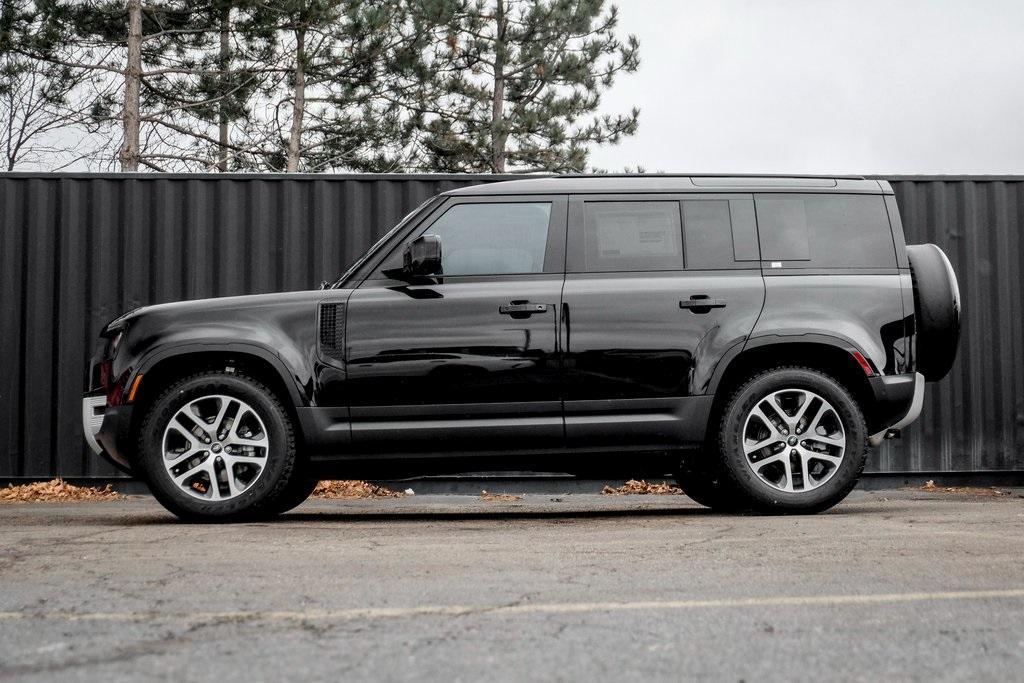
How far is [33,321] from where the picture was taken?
990 centimetres

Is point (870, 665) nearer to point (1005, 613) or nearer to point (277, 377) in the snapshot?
point (1005, 613)

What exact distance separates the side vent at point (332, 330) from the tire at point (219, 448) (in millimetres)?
399

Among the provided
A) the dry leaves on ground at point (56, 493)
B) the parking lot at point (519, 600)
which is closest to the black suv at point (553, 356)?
the parking lot at point (519, 600)

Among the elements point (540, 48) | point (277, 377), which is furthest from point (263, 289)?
point (540, 48)

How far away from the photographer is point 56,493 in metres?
9.51

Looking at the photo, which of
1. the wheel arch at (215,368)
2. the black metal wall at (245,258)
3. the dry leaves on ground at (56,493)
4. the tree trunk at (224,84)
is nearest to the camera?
the wheel arch at (215,368)

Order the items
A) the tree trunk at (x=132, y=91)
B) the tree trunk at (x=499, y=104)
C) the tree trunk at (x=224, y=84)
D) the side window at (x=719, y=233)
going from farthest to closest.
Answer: the tree trunk at (x=499, y=104) → the tree trunk at (x=132, y=91) → the tree trunk at (x=224, y=84) → the side window at (x=719, y=233)

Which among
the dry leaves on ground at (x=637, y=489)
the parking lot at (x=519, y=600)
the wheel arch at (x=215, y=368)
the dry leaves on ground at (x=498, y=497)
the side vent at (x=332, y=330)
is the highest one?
the side vent at (x=332, y=330)

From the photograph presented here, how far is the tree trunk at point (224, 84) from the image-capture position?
2180cm

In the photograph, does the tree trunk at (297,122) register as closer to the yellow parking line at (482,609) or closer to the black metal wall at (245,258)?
the black metal wall at (245,258)

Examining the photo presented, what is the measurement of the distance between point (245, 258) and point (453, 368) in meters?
3.98

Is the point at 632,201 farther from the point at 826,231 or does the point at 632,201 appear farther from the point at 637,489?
the point at 637,489

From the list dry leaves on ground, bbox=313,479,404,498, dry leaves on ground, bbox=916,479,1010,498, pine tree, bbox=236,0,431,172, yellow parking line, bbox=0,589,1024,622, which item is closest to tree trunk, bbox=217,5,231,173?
pine tree, bbox=236,0,431,172

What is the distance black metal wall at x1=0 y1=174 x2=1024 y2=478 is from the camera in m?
9.87
